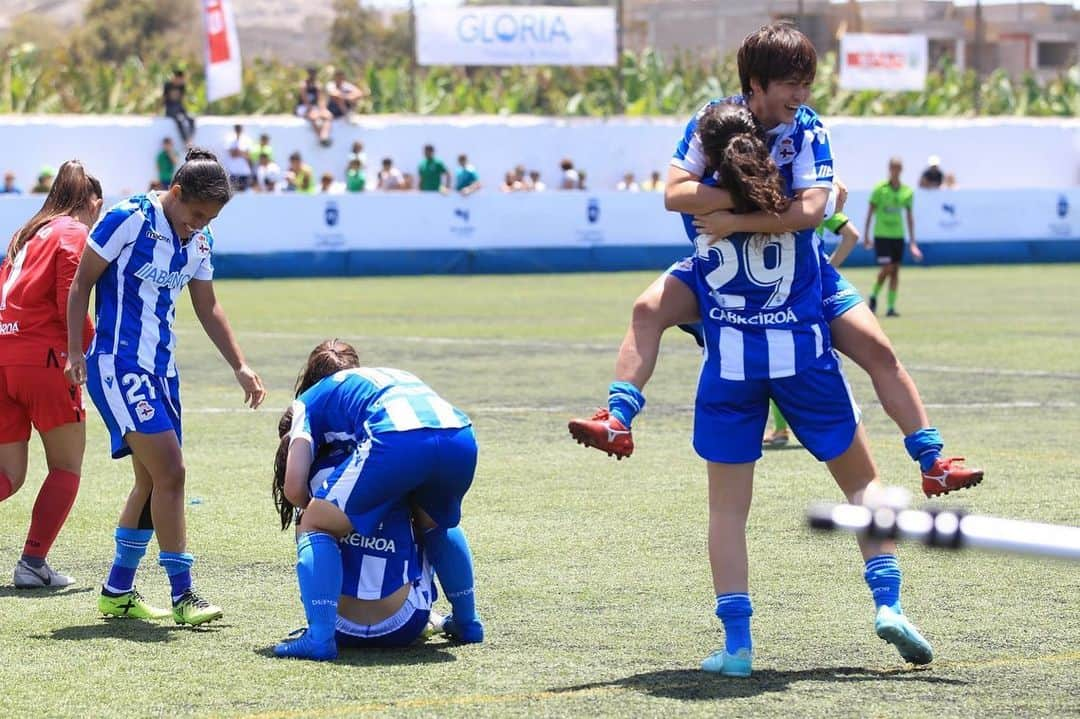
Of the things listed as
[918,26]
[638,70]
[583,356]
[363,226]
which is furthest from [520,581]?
[918,26]

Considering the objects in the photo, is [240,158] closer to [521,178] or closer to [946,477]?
[521,178]

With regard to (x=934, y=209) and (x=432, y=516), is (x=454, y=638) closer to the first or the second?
(x=432, y=516)

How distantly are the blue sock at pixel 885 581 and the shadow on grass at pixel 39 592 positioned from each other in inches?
134

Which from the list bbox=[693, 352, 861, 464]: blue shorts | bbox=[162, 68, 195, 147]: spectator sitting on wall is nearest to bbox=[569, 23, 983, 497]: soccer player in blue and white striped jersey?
bbox=[693, 352, 861, 464]: blue shorts

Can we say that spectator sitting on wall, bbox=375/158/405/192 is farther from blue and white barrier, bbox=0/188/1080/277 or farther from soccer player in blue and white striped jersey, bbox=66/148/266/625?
soccer player in blue and white striped jersey, bbox=66/148/266/625

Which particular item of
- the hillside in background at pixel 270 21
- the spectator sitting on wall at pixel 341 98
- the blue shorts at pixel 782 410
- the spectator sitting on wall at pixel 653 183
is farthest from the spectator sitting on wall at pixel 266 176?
the hillside in background at pixel 270 21

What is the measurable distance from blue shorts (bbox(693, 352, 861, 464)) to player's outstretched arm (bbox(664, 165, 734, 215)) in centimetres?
57

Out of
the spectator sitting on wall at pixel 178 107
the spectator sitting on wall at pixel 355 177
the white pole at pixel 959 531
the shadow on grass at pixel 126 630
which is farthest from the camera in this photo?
the spectator sitting on wall at pixel 178 107

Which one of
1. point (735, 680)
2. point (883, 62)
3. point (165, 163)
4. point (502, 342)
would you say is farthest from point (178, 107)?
point (735, 680)

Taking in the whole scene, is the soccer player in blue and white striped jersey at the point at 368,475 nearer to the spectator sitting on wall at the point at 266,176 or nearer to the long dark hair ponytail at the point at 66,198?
the long dark hair ponytail at the point at 66,198

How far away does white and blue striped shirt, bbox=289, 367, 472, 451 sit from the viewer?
6.51 meters

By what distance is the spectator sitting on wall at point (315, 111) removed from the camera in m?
37.8

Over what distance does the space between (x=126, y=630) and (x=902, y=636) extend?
293 cm

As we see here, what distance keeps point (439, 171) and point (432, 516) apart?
98.4 ft
